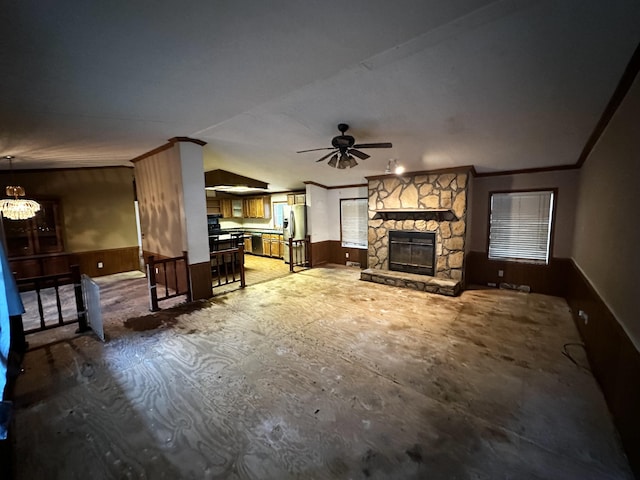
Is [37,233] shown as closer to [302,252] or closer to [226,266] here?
[226,266]

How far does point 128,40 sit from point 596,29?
3.11 metres

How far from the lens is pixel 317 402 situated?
2217mm

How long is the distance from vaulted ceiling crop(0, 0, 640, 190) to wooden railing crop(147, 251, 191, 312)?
1.95 metres

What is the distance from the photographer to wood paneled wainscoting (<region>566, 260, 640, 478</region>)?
164cm

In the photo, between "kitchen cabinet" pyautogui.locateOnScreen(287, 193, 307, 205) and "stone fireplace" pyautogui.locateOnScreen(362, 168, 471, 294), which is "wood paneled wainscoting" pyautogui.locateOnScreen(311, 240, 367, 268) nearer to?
"stone fireplace" pyautogui.locateOnScreen(362, 168, 471, 294)

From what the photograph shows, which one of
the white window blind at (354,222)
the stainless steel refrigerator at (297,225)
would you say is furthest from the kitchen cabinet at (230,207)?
the white window blind at (354,222)

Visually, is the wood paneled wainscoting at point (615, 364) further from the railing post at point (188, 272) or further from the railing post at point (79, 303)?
the railing post at point (79, 303)

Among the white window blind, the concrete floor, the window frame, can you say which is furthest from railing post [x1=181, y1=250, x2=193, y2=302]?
the window frame

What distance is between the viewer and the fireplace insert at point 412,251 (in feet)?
18.1

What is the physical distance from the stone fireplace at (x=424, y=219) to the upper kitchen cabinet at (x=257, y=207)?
4.17 m

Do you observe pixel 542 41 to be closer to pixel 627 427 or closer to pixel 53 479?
pixel 627 427

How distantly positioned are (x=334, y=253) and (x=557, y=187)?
5.14 m

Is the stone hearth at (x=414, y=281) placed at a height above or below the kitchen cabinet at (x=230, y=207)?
below

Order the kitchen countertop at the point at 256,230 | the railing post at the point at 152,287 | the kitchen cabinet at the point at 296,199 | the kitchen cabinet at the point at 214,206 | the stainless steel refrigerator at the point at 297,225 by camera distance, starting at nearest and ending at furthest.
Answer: the railing post at the point at 152,287 → the stainless steel refrigerator at the point at 297,225 → the kitchen cabinet at the point at 296,199 → the kitchen countertop at the point at 256,230 → the kitchen cabinet at the point at 214,206
